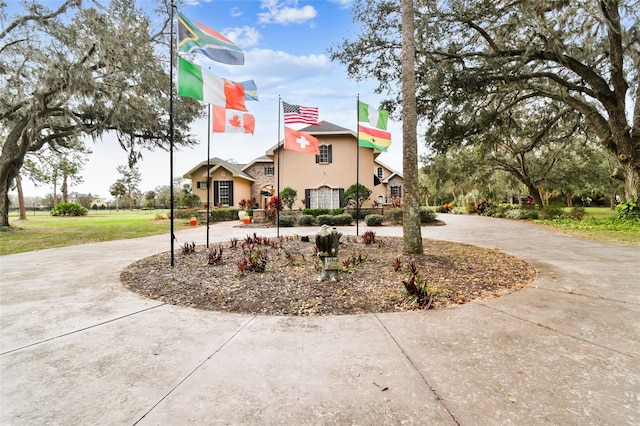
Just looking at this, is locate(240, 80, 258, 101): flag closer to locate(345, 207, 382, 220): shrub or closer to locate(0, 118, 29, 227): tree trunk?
locate(345, 207, 382, 220): shrub

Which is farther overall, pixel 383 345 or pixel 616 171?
pixel 616 171

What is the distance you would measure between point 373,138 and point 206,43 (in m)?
7.03

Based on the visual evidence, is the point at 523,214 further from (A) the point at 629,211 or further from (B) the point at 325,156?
(B) the point at 325,156

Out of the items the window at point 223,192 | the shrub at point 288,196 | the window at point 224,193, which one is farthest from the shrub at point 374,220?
the window at point 224,193

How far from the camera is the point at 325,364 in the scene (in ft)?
8.15

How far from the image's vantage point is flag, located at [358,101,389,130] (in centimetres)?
1060

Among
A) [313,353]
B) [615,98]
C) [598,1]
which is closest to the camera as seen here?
[313,353]

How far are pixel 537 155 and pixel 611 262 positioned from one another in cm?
2289

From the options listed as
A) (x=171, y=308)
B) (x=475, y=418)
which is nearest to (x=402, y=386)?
(x=475, y=418)

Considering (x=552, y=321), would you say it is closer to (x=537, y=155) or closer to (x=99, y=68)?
(x=99, y=68)

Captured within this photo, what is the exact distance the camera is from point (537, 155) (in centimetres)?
2470

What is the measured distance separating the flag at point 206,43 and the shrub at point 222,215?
13.5 meters

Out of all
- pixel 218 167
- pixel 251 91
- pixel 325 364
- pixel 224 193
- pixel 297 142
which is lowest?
pixel 325 364

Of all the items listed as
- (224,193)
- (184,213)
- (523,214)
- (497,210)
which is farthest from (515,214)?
(184,213)
